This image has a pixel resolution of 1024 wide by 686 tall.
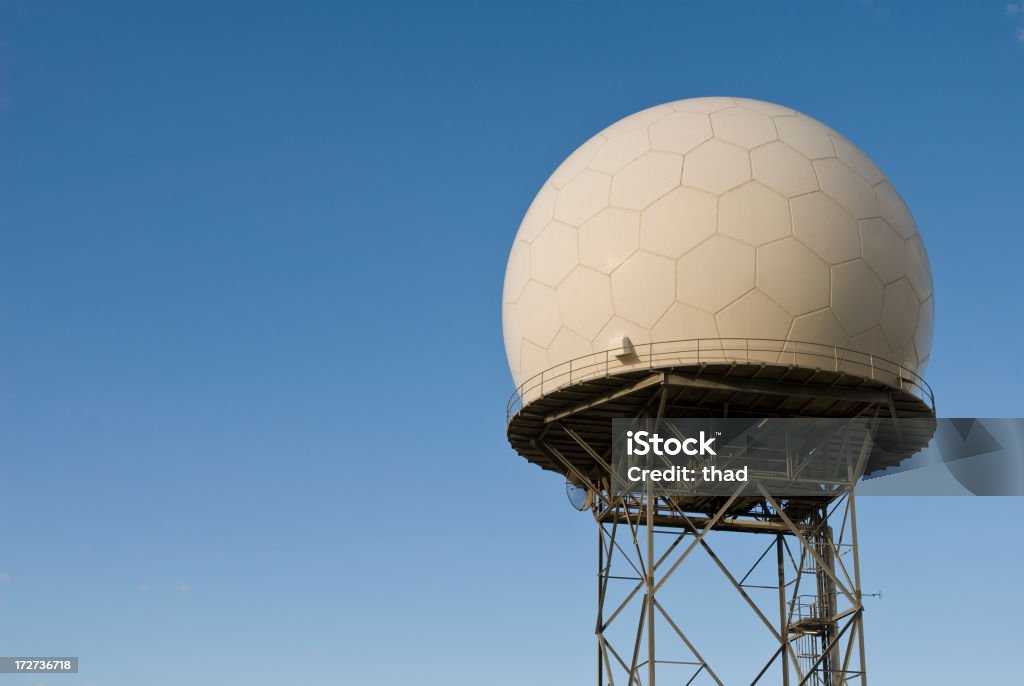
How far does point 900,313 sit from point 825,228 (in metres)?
2.15

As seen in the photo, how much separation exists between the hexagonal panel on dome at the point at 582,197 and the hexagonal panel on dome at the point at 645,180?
0.25m

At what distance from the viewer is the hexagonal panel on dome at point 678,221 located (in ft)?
70.1

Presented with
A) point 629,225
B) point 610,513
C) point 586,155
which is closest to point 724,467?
point 610,513

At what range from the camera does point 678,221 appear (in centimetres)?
2155

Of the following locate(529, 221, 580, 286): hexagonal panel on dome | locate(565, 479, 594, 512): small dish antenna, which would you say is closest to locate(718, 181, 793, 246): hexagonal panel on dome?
locate(529, 221, 580, 286): hexagonal panel on dome

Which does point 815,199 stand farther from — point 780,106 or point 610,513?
point 610,513

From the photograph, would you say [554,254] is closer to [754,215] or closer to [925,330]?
[754,215]

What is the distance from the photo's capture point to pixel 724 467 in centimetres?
2333

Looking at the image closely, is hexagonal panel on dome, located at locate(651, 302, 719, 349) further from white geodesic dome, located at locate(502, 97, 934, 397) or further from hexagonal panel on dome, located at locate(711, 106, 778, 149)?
hexagonal panel on dome, located at locate(711, 106, 778, 149)

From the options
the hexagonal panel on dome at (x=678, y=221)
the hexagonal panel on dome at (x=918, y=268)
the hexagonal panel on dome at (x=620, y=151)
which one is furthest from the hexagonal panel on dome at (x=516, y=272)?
the hexagonal panel on dome at (x=918, y=268)

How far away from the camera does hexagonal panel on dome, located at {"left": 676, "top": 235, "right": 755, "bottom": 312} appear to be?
21078mm

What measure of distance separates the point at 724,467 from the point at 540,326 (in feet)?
14.0

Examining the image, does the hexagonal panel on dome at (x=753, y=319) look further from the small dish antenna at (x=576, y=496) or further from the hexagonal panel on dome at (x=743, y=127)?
the small dish antenna at (x=576, y=496)

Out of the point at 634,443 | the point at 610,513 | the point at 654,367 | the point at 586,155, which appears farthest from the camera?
the point at 610,513
